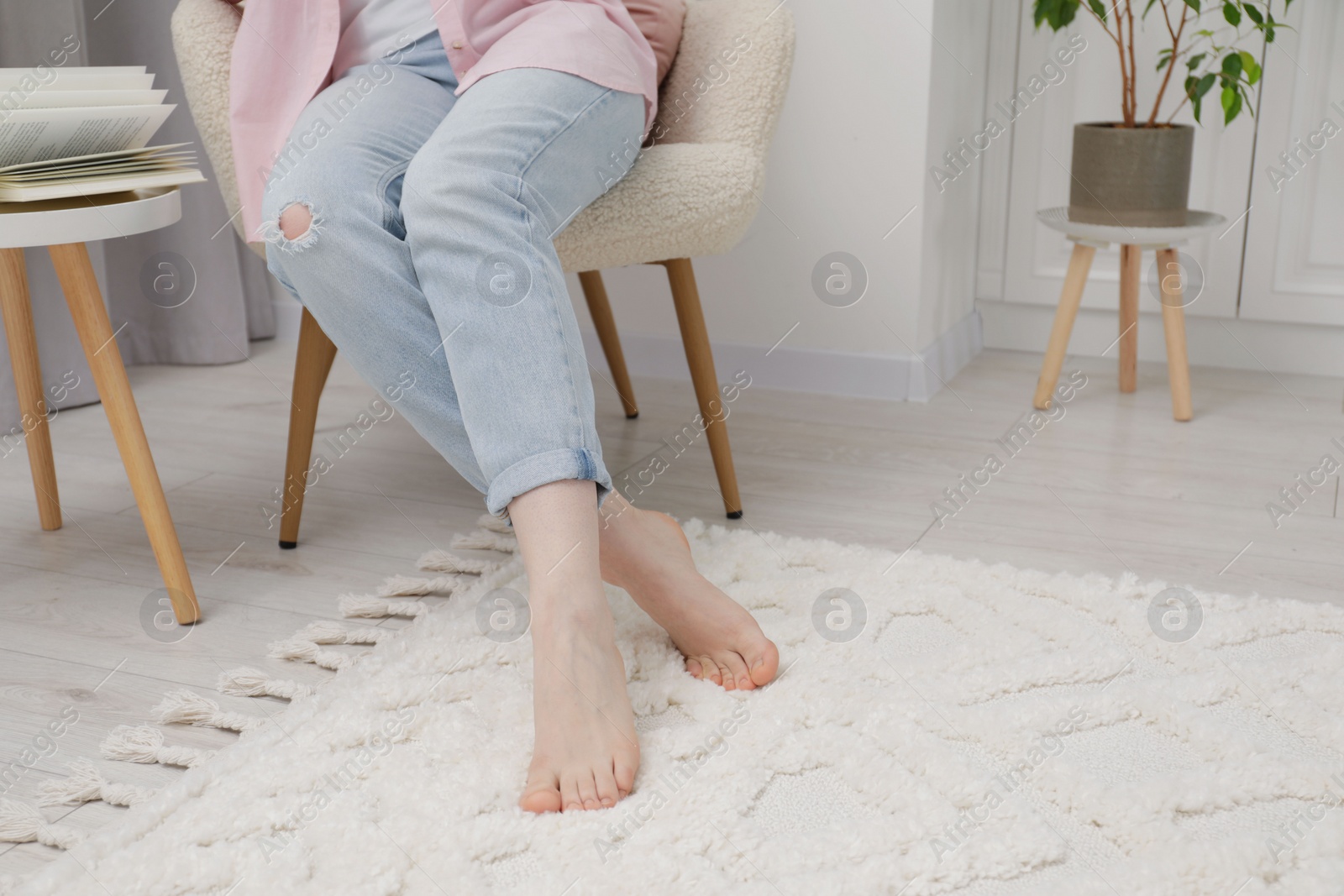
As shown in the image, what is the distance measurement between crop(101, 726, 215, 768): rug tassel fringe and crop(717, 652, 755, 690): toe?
0.39 meters

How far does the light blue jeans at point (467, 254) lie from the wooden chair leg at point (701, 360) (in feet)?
0.72

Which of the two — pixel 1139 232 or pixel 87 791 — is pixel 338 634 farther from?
pixel 1139 232

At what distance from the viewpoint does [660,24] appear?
1.21m

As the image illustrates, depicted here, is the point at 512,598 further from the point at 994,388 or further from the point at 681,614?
the point at 994,388

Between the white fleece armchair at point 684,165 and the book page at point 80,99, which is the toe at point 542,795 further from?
the book page at point 80,99

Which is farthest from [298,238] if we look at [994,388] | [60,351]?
[994,388]

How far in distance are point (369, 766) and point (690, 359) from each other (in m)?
0.61

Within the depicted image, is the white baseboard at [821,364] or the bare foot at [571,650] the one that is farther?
the white baseboard at [821,364]

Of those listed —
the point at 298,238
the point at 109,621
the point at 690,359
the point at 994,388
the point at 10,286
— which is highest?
the point at 298,238

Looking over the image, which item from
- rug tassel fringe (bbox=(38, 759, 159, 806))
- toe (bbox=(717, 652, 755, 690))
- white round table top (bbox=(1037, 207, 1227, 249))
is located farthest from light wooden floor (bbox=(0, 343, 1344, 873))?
toe (bbox=(717, 652, 755, 690))

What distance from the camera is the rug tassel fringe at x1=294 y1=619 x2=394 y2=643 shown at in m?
1.00

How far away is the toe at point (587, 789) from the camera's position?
0.74m

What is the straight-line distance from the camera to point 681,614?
920mm

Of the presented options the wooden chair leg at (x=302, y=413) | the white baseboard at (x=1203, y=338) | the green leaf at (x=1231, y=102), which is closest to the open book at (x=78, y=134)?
the wooden chair leg at (x=302, y=413)
